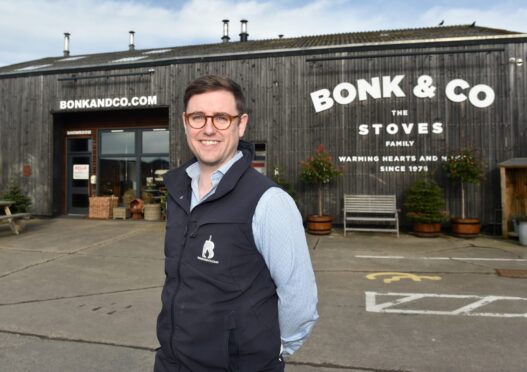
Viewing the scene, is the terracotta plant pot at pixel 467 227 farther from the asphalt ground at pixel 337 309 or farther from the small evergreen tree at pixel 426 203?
the asphalt ground at pixel 337 309

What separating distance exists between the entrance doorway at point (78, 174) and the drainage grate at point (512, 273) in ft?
42.8

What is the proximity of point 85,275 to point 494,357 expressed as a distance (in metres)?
5.32

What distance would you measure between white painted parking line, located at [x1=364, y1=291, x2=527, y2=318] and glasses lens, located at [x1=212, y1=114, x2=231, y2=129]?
3.48 meters

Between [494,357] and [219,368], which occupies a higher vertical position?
[219,368]

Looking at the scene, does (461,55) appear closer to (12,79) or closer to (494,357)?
(494,357)

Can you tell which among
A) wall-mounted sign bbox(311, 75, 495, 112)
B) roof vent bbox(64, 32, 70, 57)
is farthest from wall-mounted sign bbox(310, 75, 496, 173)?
roof vent bbox(64, 32, 70, 57)

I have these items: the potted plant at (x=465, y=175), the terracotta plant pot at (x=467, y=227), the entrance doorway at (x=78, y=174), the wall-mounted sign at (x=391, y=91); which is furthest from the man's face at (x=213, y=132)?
the entrance doorway at (x=78, y=174)

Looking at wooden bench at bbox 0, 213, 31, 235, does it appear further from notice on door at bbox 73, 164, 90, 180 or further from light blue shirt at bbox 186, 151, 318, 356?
light blue shirt at bbox 186, 151, 318, 356

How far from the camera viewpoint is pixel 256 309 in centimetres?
131

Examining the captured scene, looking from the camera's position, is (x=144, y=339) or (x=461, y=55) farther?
(x=461, y=55)

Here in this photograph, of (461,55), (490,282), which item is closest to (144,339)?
(490,282)

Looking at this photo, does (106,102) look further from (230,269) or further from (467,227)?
(230,269)

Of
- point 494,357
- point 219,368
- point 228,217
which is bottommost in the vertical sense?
point 494,357

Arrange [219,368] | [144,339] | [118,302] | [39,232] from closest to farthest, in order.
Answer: [219,368]
[144,339]
[118,302]
[39,232]
